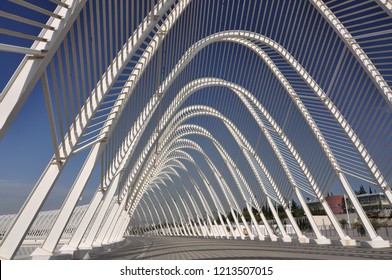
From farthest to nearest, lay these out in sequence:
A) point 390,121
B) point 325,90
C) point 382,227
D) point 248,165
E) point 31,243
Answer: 1. point 31,243
2. point 248,165
3. point 382,227
4. point 325,90
5. point 390,121

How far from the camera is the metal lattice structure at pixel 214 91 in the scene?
29.3ft

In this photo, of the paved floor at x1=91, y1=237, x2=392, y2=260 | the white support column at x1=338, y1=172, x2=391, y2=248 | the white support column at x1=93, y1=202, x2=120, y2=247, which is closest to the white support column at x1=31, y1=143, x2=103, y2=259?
the paved floor at x1=91, y1=237, x2=392, y2=260

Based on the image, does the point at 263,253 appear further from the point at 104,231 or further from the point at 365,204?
the point at 365,204

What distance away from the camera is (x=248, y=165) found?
36938 millimetres

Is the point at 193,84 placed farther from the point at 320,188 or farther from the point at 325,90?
the point at 320,188

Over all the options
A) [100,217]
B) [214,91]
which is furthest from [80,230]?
[214,91]

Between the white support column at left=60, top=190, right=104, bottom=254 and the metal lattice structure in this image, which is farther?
the white support column at left=60, top=190, right=104, bottom=254

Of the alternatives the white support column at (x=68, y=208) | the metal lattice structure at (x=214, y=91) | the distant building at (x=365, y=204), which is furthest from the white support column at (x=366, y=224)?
the distant building at (x=365, y=204)

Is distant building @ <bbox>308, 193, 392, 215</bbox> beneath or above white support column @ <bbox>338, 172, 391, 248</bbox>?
above

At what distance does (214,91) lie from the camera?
1283 inches

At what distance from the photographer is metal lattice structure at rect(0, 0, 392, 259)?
8.95 meters

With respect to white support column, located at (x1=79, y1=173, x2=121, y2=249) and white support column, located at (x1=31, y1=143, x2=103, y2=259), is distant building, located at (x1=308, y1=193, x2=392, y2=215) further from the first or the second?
white support column, located at (x1=31, y1=143, x2=103, y2=259)

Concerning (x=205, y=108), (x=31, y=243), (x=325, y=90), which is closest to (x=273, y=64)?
(x=325, y=90)
